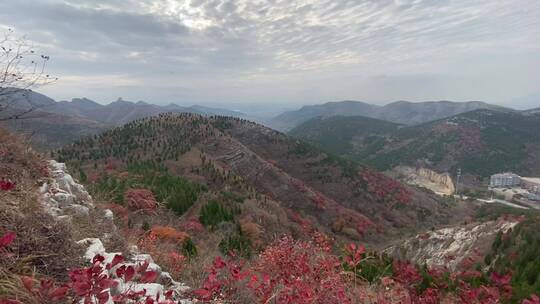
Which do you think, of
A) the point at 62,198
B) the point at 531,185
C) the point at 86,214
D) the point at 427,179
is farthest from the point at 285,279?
the point at 427,179

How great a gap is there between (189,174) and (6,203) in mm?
42943

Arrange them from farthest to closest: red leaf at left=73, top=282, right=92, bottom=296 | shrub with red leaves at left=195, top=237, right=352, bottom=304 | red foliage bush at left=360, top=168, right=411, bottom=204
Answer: red foliage bush at left=360, top=168, right=411, bottom=204 → shrub with red leaves at left=195, top=237, right=352, bottom=304 → red leaf at left=73, top=282, right=92, bottom=296

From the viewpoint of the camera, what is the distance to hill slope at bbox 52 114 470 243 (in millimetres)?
52091

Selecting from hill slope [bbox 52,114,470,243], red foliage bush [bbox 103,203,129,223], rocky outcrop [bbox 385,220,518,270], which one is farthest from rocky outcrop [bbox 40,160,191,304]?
hill slope [bbox 52,114,470,243]

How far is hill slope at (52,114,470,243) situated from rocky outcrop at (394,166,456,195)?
49040 millimetres

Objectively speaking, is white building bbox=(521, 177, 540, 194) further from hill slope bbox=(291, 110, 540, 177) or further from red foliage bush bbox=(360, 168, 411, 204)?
red foliage bush bbox=(360, 168, 411, 204)

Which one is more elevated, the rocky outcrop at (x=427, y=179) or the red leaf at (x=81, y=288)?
the red leaf at (x=81, y=288)

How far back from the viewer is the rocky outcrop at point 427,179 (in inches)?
5285

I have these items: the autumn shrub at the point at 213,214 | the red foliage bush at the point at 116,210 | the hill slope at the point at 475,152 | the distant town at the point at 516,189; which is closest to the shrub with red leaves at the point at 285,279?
the red foliage bush at the point at 116,210

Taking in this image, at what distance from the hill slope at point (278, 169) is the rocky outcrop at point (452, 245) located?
11.4 m

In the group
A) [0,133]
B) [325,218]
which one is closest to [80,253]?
[0,133]

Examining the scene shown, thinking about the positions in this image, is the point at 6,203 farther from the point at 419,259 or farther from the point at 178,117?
the point at 178,117

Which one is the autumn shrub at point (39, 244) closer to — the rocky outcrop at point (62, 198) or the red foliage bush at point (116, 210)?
the rocky outcrop at point (62, 198)

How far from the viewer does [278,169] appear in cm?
6638
